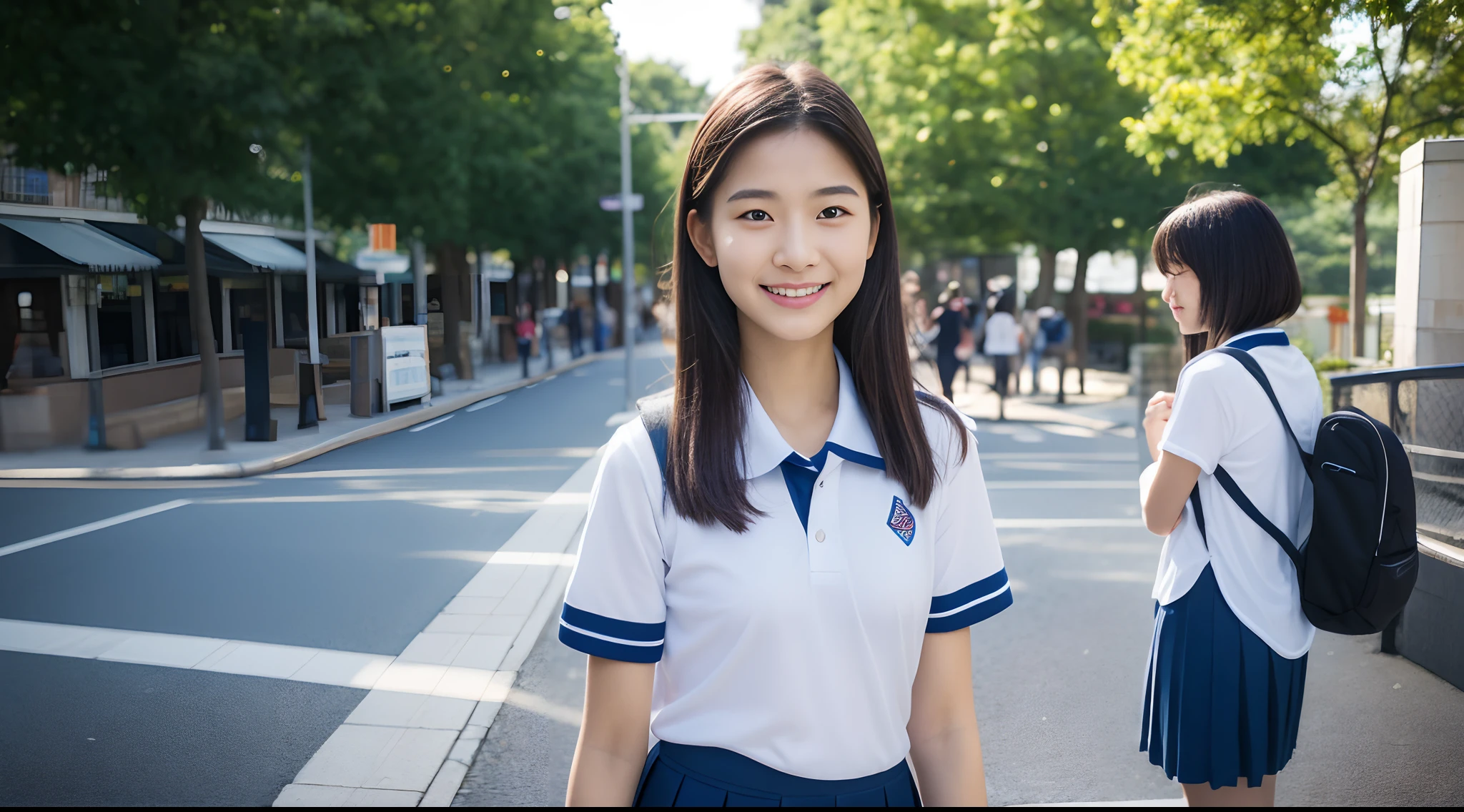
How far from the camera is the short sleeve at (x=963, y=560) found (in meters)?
1.96

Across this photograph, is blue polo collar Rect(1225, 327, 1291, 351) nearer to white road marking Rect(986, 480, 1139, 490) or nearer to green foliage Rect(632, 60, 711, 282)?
green foliage Rect(632, 60, 711, 282)

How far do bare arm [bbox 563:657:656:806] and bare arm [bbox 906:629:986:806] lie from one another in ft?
1.54

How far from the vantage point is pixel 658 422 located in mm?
1927

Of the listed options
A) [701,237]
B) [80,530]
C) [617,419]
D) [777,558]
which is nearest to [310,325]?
[80,530]

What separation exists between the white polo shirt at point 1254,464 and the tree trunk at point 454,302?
306 cm

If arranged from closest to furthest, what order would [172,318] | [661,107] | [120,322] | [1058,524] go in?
[120,322] → [172,318] → [661,107] → [1058,524]

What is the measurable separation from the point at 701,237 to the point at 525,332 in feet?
13.2

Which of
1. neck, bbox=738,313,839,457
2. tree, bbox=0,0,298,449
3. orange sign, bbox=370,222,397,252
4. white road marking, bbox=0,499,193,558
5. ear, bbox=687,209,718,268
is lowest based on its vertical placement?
white road marking, bbox=0,499,193,558

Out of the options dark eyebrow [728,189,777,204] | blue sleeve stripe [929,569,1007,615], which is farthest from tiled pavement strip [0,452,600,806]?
dark eyebrow [728,189,777,204]

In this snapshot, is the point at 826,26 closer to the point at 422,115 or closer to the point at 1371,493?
the point at 422,115

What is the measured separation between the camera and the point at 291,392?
402cm

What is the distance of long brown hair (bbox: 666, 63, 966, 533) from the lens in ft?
6.06

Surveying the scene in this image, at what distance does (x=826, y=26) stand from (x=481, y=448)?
72.2 feet

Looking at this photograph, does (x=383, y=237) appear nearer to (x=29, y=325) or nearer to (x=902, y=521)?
(x=29, y=325)
